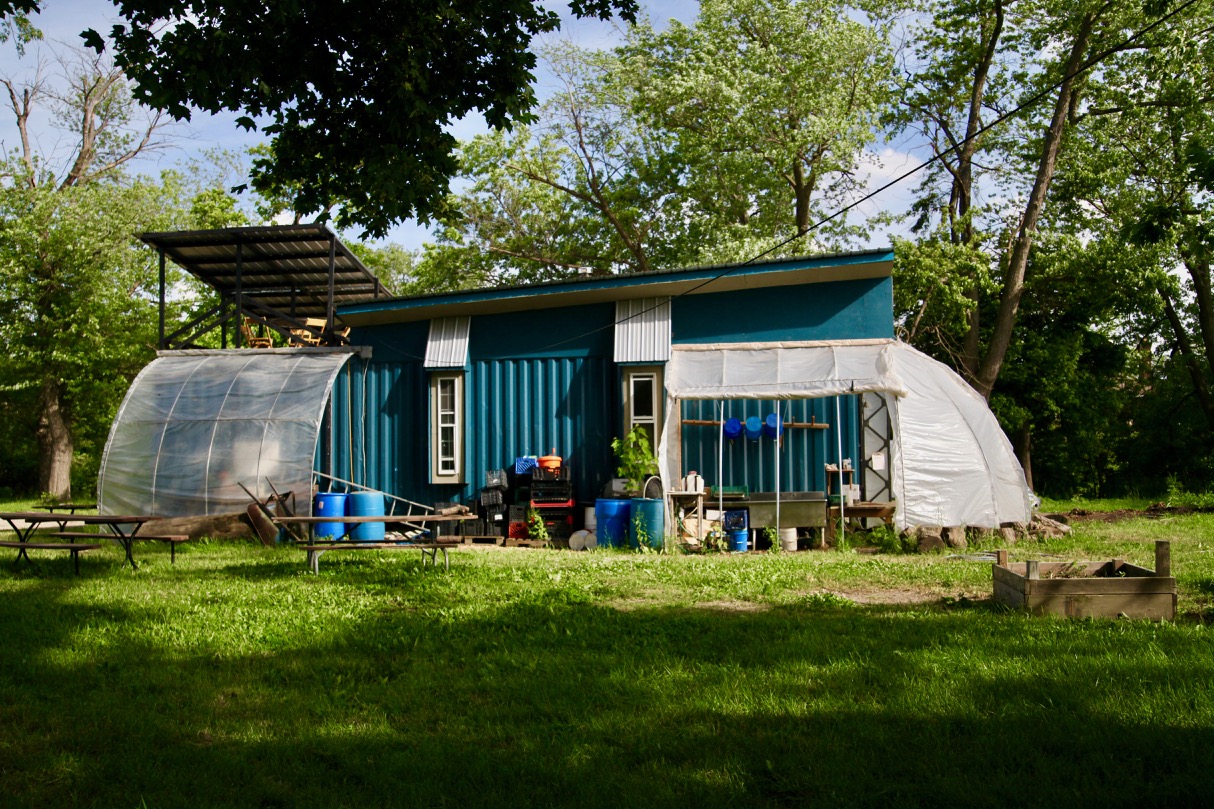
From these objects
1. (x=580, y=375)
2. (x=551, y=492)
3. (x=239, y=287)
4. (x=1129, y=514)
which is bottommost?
(x=1129, y=514)

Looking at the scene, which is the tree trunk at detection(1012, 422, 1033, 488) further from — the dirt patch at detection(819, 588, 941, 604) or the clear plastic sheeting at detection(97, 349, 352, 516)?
the dirt patch at detection(819, 588, 941, 604)

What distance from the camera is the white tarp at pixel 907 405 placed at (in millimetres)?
14156

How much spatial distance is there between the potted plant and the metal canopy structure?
18.2 feet

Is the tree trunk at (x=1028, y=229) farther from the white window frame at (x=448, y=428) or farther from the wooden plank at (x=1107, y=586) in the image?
the wooden plank at (x=1107, y=586)

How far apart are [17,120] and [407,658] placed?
106ft

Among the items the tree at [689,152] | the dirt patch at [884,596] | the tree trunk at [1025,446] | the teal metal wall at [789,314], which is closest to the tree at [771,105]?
the tree at [689,152]

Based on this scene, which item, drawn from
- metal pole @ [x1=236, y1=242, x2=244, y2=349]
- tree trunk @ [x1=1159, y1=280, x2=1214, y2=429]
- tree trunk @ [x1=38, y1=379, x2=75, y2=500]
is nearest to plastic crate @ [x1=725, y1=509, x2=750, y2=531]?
metal pole @ [x1=236, y1=242, x2=244, y2=349]

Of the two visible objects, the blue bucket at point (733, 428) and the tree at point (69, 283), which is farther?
the tree at point (69, 283)

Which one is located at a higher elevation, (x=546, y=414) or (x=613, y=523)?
(x=546, y=414)

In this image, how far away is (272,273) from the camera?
21766mm

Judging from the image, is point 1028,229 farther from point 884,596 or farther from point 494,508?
point 884,596

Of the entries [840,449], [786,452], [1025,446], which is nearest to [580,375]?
[786,452]

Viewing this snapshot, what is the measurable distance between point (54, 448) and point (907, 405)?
26.8 m

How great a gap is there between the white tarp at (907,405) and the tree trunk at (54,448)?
76.3 ft
